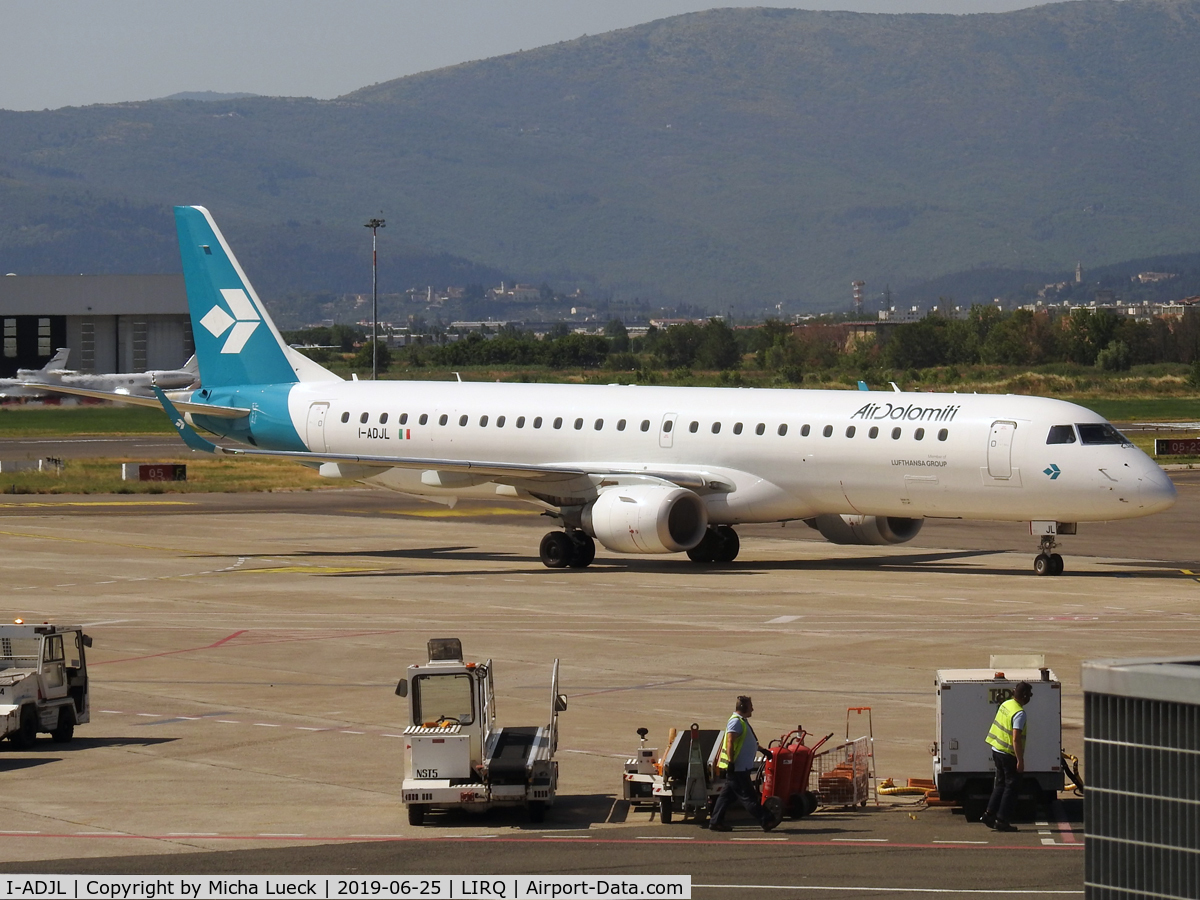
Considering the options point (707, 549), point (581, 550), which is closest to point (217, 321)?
point (581, 550)

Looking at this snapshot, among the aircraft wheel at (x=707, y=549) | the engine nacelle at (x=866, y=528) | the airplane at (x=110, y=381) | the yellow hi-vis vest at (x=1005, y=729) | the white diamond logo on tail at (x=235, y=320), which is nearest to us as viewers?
the yellow hi-vis vest at (x=1005, y=729)

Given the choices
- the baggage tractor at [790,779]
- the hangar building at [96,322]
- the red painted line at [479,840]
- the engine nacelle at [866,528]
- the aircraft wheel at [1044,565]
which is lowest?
the red painted line at [479,840]

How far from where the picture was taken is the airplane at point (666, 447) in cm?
3988

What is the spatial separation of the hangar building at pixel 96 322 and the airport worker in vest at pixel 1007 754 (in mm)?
158436

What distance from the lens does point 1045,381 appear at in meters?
148

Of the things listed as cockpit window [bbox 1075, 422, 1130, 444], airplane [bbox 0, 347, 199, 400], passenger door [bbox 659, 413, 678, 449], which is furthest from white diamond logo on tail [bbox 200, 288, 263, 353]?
airplane [bbox 0, 347, 199, 400]

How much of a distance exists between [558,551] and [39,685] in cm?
2221

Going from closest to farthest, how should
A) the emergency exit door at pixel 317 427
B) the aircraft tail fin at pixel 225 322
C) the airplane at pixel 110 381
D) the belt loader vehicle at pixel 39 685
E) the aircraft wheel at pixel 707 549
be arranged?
the belt loader vehicle at pixel 39 685
the aircraft wheel at pixel 707 549
the emergency exit door at pixel 317 427
the aircraft tail fin at pixel 225 322
the airplane at pixel 110 381

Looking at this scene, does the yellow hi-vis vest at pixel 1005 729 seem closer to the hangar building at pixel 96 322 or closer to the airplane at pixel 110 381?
the airplane at pixel 110 381

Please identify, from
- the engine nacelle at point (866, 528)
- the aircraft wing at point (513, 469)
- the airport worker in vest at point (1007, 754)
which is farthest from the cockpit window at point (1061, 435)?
the airport worker in vest at point (1007, 754)

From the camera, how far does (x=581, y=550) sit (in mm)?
44438

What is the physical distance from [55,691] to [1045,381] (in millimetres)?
132002

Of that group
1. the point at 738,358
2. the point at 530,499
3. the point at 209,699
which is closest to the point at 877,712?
the point at 209,699

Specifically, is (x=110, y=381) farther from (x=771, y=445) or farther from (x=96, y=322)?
(x=771, y=445)
